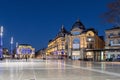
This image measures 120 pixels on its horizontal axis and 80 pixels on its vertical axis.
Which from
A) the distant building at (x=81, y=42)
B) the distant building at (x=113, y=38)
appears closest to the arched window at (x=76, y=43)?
the distant building at (x=81, y=42)

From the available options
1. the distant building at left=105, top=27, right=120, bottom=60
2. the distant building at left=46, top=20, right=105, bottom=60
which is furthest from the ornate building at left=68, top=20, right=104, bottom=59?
the distant building at left=105, top=27, right=120, bottom=60

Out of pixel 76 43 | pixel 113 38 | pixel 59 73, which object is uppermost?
pixel 76 43

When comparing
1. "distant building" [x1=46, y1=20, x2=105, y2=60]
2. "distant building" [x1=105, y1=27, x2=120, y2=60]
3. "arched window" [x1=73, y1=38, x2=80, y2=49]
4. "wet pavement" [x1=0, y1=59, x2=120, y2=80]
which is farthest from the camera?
"arched window" [x1=73, y1=38, x2=80, y2=49]

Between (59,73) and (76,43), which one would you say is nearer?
(59,73)

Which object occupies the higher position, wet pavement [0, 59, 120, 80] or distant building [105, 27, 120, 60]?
distant building [105, 27, 120, 60]

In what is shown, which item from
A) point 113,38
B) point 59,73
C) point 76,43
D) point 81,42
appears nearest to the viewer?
point 59,73

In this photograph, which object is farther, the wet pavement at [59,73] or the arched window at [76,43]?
the arched window at [76,43]

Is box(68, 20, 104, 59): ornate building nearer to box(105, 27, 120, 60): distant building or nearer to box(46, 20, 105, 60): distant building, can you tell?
box(46, 20, 105, 60): distant building

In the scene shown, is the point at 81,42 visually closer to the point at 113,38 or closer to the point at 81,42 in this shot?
the point at 81,42

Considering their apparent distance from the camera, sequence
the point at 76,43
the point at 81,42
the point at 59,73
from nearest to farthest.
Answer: the point at 59,73
the point at 81,42
the point at 76,43

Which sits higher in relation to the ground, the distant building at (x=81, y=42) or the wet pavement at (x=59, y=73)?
the distant building at (x=81, y=42)

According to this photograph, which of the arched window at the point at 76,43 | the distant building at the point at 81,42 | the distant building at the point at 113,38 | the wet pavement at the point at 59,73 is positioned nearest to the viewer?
the wet pavement at the point at 59,73

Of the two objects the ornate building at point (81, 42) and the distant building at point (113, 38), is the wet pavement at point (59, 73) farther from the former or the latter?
the ornate building at point (81, 42)

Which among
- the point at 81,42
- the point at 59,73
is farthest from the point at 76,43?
the point at 59,73
